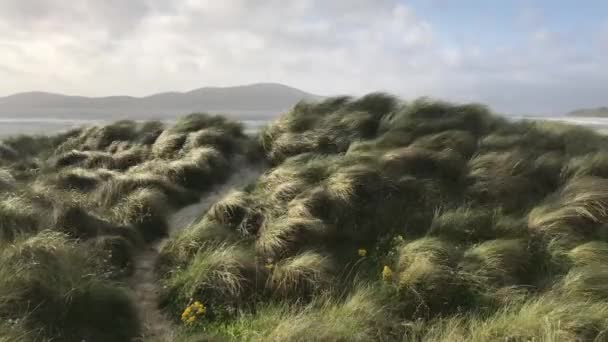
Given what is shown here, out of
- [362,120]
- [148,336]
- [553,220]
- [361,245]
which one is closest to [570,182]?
[553,220]

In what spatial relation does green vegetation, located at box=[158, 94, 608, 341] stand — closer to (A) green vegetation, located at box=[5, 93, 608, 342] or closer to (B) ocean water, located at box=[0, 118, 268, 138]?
(A) green vegetation, located at box=[5, 93, 608, 342]

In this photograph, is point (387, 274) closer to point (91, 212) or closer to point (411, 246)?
point (411, 246)

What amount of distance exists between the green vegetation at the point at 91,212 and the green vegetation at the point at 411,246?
84cm

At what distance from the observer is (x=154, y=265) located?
682cm

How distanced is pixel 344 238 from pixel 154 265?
106 inches

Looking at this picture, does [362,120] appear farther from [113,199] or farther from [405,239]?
[113,199]

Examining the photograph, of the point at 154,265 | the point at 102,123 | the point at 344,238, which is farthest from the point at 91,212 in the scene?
the point at 102,123

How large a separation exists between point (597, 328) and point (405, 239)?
274cm

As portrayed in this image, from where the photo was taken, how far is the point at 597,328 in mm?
4137

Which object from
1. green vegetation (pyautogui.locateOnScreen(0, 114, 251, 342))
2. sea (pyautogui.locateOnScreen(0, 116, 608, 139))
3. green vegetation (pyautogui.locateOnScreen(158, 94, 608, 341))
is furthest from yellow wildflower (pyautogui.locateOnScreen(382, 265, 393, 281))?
sea (pyautogui.locateOnScreen(0, 116, 608, 139))

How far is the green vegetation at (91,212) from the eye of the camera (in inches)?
190

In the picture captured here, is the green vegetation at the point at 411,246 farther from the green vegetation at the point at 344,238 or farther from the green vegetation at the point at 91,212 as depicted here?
the green vegetation at the point at 91,212

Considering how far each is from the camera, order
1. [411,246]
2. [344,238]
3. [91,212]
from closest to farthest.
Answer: [411,246] < [344,238] < [91,212]

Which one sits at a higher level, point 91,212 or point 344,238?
point 91,212
